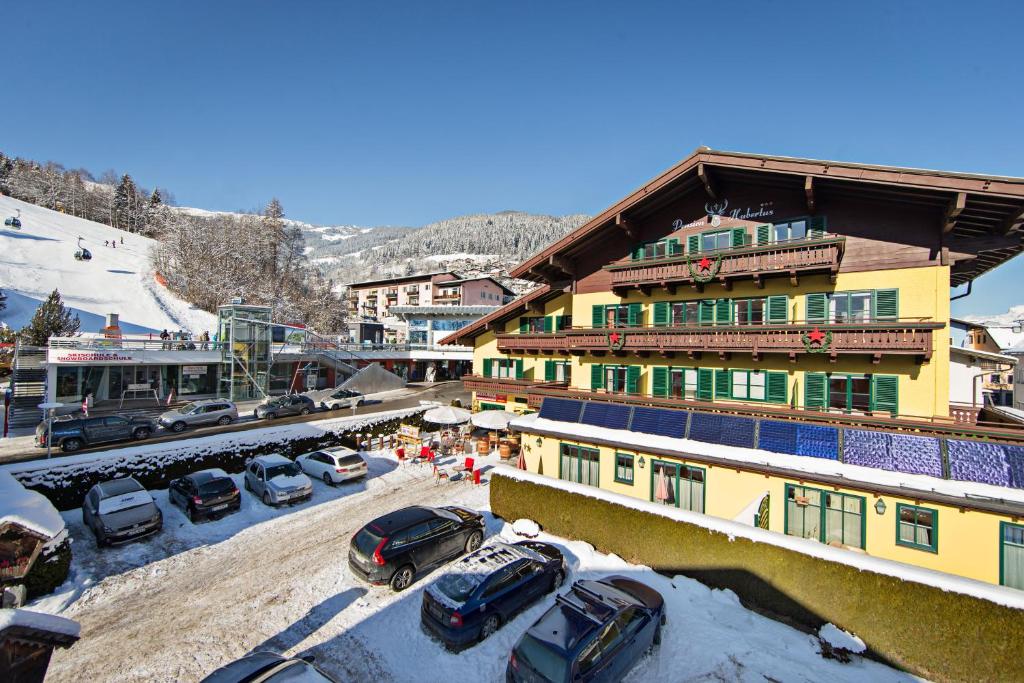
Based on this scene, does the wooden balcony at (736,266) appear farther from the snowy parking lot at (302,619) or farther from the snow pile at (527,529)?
the snowy parking lot at (302,619)

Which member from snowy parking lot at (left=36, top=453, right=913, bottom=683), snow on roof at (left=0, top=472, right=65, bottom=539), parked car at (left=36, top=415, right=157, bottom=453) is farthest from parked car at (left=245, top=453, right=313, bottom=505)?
parked car at (left=36, top=415, right=157, bottom=453)

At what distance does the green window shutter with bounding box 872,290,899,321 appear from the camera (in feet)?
55.9

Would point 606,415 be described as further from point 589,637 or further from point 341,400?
point 341,400

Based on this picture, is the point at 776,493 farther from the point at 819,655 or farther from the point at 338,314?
the point at 338,314

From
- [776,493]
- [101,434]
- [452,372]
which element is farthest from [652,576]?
[452,372]

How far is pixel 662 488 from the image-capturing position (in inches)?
722

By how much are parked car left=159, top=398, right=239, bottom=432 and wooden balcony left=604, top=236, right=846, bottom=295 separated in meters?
27.9

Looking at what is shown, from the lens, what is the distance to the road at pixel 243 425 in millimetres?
24423

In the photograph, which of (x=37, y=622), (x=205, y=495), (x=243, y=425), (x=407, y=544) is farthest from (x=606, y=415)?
(x=243, y=425)

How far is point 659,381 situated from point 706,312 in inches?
154

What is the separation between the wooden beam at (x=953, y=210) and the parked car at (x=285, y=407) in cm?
3885

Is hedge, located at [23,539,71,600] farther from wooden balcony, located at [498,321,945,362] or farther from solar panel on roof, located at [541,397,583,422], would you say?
wooden balcony, located at [498,321,945,362]

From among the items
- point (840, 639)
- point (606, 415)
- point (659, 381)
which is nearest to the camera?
point (840, 639)

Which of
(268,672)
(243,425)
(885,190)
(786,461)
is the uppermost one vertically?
(885,190)
